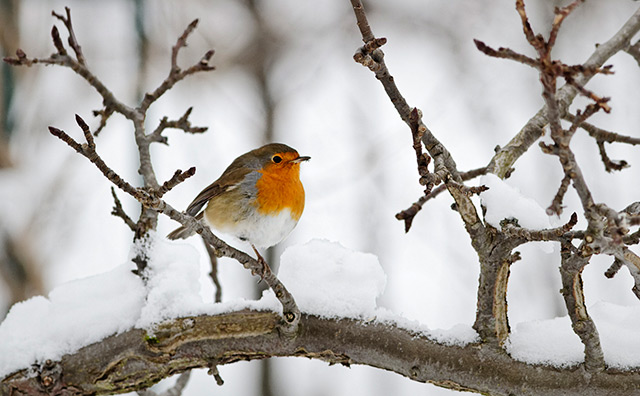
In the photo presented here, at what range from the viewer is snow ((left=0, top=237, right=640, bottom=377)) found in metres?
2.20

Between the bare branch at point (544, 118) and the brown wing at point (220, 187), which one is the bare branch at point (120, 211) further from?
the bare branch at point (544, 118)

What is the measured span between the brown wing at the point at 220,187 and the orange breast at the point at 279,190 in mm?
120

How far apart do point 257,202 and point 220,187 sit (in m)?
0.25

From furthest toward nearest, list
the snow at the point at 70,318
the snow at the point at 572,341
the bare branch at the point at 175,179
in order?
the snow at the point at 70,318, the snow at the point at 572,341, the bare branch at the point at 175,179

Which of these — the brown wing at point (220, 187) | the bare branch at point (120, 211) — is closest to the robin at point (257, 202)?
the brown wing at point (220, 187)

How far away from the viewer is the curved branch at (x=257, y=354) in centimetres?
218

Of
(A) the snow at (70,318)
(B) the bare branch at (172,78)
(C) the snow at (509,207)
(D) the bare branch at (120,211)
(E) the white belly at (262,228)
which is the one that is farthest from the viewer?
(E) the white belly at (262,228)

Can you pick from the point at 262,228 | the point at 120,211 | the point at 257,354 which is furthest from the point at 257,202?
the point at 257,354

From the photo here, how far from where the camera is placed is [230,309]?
2.32 m

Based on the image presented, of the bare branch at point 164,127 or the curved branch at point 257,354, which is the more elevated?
the bare branch at point 164,127

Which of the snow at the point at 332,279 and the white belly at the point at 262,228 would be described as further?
the white belly at the point at 262,228

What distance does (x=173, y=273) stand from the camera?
8.31ft

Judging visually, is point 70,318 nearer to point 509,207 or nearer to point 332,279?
point 332,279

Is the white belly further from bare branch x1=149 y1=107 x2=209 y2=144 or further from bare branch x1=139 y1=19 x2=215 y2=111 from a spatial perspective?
bare branch x1=139 y1=19 x2=215 y2=111
